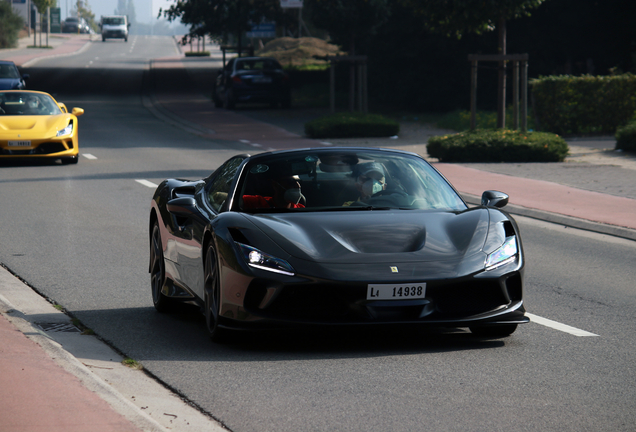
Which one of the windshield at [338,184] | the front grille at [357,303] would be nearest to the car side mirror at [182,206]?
the windshield at [338,184]

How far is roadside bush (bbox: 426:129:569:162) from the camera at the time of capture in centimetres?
1978

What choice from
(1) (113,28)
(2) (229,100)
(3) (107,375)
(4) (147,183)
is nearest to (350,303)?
(3) (107,375)

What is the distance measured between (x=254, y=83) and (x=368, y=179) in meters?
29.6

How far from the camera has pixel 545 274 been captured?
364 inches

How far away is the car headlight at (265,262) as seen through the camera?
229 inches

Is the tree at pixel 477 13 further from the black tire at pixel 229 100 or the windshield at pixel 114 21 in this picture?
the windshield at pixel 114 21

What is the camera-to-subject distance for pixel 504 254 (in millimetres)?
6121

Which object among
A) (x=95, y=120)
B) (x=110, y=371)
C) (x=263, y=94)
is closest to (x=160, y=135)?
(x=95, y=120)

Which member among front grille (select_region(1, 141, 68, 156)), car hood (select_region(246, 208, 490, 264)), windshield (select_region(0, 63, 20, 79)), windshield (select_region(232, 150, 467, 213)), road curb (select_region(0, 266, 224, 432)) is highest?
windshield (select_region(0, 63, 20, 79))

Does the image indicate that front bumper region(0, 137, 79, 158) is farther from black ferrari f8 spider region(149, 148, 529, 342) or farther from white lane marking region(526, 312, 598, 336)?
white lane marking region(526, 312, 598, 336)

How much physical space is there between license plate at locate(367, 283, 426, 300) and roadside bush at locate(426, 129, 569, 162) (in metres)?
14.3

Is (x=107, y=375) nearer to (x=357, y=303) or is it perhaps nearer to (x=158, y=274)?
(x=357, y=303)

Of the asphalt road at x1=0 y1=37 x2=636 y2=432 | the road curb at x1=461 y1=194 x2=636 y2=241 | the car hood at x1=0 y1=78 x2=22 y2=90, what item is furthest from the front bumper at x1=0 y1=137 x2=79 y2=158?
the car hood at x1=0 y1=78 x2=22 y2=90

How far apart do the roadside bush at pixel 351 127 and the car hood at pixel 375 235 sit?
1958cm
